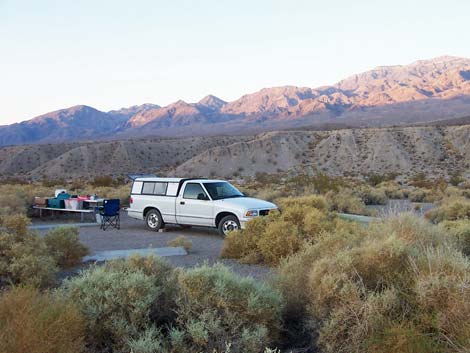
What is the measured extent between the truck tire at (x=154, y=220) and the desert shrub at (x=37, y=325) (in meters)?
11.5

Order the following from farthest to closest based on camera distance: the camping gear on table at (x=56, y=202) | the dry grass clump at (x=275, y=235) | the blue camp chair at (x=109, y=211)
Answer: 1. the camping gear on table at (x=56, y=202)
2. the blue camp chair at (x=109, y=211)
3. the dry grass clump at (x=275, y=235)

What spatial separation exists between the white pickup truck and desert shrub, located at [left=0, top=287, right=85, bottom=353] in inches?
Result: 372

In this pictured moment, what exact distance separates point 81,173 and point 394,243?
80678 mm

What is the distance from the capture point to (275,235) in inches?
458

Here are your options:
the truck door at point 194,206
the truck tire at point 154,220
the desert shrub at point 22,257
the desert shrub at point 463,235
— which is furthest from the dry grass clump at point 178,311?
the truck tire at point 154,220

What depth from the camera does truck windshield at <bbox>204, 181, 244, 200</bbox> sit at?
15.8 metres

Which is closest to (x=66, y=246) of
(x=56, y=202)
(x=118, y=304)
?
(x=118, y=304)

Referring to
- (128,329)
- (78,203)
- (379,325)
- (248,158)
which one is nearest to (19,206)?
(78,203)

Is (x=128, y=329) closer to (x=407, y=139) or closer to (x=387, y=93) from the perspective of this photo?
(x=407, y=139)

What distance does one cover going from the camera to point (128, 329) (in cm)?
566

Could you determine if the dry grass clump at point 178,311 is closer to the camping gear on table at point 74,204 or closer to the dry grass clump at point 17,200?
the dry grass clump at point 17,200

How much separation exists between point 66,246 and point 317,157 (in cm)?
6345

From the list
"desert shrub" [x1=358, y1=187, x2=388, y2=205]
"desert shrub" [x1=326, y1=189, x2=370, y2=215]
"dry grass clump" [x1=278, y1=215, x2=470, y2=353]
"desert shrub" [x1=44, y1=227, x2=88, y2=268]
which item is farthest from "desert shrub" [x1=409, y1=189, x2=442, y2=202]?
"dry grass clump" [x1=278, y1=215, x2=470, y2=353]

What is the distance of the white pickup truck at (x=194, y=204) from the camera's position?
14922 millimetres
